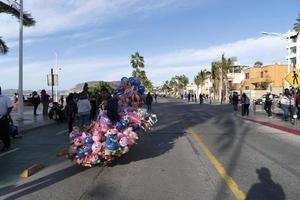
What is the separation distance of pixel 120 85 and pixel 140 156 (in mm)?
2342

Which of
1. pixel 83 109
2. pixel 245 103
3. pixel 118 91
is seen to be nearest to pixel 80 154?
pixel 118 91

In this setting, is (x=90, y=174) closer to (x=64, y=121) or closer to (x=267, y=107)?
(x=64, y=121)

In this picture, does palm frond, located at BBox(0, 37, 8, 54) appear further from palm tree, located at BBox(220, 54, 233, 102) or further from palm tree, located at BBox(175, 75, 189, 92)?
palm tree, located at BBox(175, 75, 189, 92)

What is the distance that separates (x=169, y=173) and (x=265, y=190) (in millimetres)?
2174

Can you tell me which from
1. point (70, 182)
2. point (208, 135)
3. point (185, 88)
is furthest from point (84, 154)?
point (185, 88)

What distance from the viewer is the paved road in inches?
306

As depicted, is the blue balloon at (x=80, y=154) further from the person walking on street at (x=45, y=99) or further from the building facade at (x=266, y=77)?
the building facade at (x=266, y=77)

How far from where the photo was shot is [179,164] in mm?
10617

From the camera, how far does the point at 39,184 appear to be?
852 centimetres

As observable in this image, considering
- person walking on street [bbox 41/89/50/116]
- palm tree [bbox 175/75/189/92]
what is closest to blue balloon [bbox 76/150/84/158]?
person walking on street [bbox 41/89/50/116]

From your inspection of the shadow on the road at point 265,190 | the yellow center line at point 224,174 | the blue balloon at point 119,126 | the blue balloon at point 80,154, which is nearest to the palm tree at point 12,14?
the yellow center line at point 224,174

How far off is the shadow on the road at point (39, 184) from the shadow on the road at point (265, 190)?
3.59 meters

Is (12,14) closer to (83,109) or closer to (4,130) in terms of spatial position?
(83,109)

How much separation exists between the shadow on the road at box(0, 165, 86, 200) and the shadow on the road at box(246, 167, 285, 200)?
359cm
